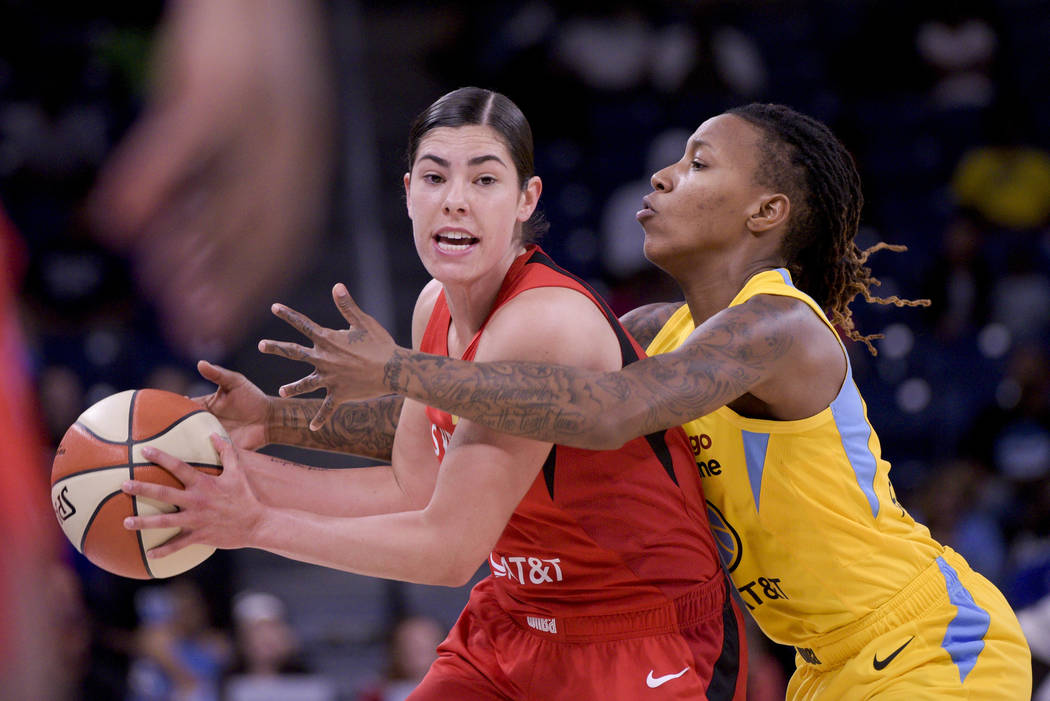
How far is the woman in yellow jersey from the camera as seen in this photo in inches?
118

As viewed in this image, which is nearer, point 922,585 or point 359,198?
point 922,585

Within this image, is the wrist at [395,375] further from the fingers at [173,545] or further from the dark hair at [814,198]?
the dark hair at [814,198]

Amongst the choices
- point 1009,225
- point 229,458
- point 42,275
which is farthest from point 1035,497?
point 42,275

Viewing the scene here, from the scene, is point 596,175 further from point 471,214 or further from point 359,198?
point 471,214

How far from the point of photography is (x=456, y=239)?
3.42 metres

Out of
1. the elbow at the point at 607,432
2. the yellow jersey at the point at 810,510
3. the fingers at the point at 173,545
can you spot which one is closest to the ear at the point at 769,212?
the yellow jersey at the point at 810,510

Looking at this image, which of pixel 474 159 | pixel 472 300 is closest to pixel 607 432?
pixel 472 300

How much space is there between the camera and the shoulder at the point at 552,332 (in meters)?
3.17

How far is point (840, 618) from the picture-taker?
341 cm

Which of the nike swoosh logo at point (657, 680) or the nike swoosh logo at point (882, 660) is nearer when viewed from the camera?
the nike swoosh logo at point (657, 680)

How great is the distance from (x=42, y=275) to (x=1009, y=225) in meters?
7.51

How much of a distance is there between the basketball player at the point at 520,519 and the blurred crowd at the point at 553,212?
8.26 ft

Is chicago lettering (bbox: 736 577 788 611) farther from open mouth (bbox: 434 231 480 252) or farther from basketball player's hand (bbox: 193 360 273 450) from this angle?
basketball player's hand (bbox: 193 360 273 450)

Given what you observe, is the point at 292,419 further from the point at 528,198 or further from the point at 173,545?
the point at 528,198
